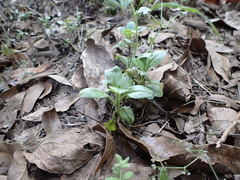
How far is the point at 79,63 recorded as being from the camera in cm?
171

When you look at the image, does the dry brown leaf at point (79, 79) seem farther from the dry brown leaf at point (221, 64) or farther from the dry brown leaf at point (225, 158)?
the dry brown leaf at point (221, 64)

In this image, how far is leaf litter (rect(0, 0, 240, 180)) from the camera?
100 cm

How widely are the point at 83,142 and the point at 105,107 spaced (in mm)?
302

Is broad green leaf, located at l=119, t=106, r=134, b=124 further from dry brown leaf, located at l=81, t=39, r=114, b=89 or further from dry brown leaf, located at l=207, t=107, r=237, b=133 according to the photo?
dry brown leaf, located at l=207, t=107, r=237, b=133

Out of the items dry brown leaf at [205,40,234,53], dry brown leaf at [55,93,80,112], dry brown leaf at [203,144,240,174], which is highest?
dry brown leaf at [55,93,80,112]

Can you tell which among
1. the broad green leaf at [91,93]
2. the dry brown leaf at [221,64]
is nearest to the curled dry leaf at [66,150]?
the broad green leaf at [91,93]

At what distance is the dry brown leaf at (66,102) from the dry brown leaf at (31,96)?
0.20 m

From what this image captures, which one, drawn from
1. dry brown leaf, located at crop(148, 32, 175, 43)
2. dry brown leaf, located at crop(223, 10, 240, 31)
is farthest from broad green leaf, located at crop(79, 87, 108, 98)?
dry brown leaf, located at crop(223, 10, 240, 31)

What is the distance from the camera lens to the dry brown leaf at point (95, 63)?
1423 mm

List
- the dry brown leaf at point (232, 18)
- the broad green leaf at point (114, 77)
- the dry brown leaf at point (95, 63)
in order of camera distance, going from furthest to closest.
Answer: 1. the dry brown leaf at point (232, 18)
2. the dry brown leaf at point (95, 63)
3. the broad green leaf at point (114, 77)

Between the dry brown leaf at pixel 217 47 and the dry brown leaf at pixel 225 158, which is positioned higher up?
the dry brown leaf at pixel 217 47

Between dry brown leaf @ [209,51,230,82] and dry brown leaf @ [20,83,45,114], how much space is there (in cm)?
146

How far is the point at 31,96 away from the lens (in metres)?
1.45

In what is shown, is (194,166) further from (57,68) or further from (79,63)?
(57,68)
